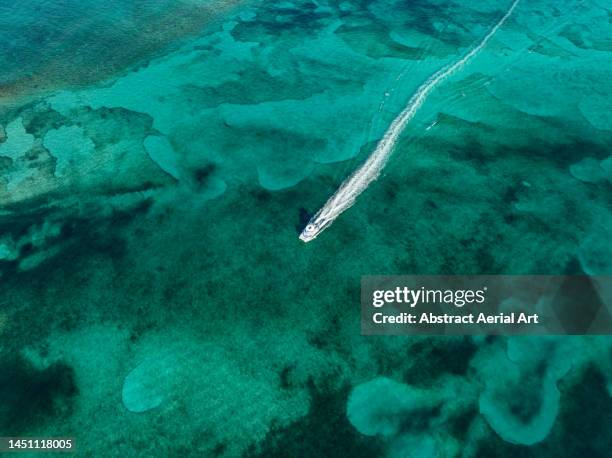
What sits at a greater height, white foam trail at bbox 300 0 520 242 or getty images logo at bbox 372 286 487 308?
white foam trail at bbox 300 0 520 242

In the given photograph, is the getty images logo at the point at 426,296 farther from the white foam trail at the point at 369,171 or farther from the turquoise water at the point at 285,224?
the white foam trail at the point at 369,171

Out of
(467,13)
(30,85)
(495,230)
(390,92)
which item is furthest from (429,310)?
(30,85)

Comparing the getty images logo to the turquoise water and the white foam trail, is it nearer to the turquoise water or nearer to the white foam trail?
the turquoise water

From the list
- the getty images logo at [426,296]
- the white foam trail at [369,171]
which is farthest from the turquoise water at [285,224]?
the getty images logo at [426,296]

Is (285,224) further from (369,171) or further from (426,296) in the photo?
(426,296)

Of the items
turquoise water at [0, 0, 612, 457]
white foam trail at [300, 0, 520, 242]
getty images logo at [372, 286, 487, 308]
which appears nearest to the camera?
turquoise water at [0, 0, 612, 457]

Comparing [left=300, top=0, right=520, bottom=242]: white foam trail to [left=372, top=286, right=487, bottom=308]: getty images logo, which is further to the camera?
[left=300, top=0, right=520, bottom=242]: white foam trail

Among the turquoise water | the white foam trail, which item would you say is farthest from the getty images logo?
the white foam trail
